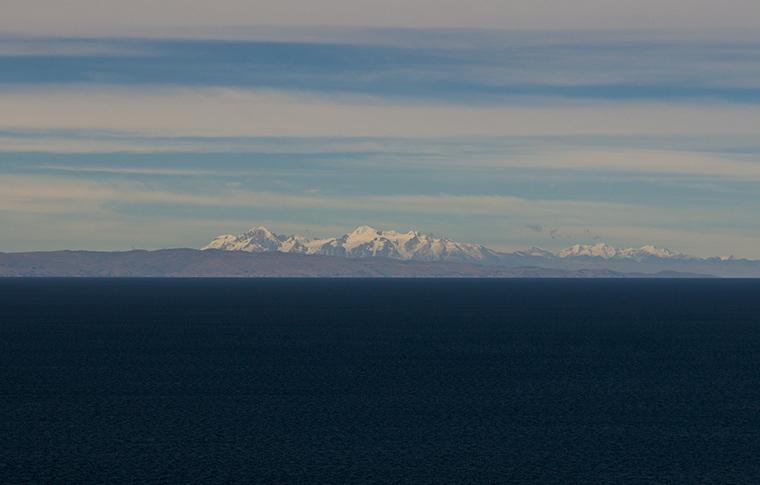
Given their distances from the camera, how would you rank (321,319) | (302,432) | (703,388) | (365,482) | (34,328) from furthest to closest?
(321,319), (34,328), (703,388), (302,432), (365,482)

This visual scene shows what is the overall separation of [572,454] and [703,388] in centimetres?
3263

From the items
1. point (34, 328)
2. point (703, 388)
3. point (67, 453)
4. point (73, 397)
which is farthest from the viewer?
point (34, 328)

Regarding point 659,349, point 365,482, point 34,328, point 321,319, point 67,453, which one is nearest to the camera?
point 365,482

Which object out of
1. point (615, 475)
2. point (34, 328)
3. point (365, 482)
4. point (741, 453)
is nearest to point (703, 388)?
point (741, 453)

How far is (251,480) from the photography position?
5384 cm

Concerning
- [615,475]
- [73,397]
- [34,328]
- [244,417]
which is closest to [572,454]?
[615,475]

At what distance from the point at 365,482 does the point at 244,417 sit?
65.8 ft

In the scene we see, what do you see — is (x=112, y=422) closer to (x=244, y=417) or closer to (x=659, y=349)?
(x=244, y=417)

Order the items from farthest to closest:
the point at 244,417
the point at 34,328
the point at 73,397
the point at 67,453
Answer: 1. the point at 34,328
2. the point at 73,397
3. the point at 244,417
4. the point at 67,453

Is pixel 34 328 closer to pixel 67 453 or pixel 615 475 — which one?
pixel 67 453

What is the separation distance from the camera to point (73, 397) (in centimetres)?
8162

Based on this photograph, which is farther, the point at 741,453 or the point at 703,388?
the point at 703,388

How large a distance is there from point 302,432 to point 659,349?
71050 mm

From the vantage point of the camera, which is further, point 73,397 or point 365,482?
point 73,397
